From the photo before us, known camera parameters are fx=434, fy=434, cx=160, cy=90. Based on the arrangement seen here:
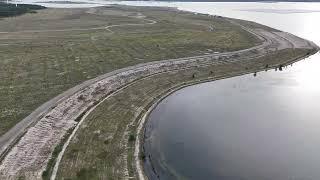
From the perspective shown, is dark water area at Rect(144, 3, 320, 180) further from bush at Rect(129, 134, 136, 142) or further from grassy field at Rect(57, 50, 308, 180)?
grassy field at Rect(57, 50, 308, 180)

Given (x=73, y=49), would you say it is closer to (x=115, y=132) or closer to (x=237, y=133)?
(x=115, y=132)

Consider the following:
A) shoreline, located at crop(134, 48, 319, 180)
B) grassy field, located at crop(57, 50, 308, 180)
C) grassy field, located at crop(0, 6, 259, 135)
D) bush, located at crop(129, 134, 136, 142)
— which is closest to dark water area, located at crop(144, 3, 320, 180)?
shoreline, located at crop(134, 48, 319, 180)

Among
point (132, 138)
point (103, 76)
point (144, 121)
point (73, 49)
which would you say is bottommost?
point (132, 138)

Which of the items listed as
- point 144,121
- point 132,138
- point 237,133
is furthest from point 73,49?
point 237,133

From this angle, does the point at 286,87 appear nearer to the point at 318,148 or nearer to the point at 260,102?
the point at 260,102

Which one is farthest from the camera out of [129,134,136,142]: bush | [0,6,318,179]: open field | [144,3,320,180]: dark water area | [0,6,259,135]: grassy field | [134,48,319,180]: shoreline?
[0,6,259,135]: grassy field

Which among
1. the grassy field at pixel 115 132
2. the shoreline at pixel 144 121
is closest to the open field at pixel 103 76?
the grassy field at pixel 115 132
